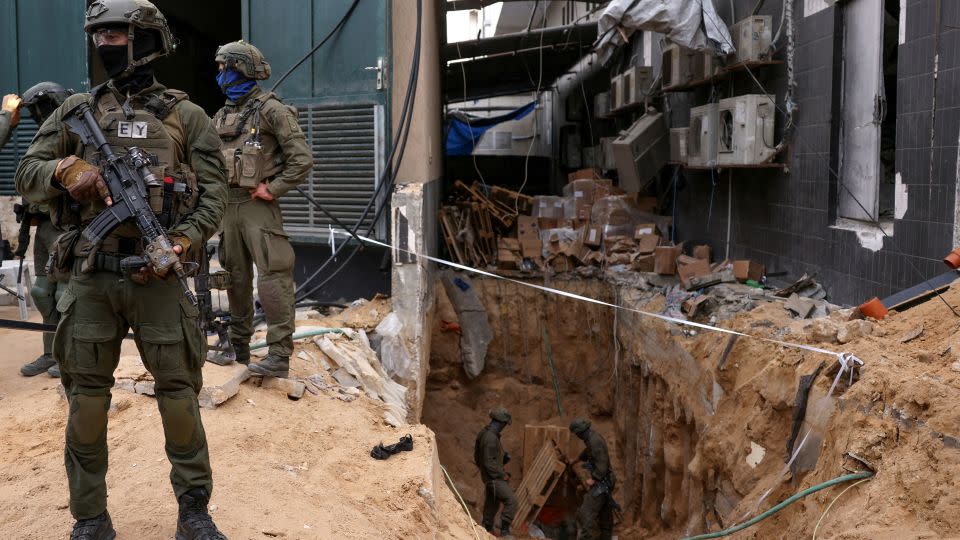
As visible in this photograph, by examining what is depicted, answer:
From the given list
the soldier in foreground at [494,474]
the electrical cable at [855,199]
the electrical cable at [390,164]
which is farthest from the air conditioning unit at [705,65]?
the soldier in foreground at [494,474]

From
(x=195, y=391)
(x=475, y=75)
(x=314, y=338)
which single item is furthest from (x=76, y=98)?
(x=475, y=75)

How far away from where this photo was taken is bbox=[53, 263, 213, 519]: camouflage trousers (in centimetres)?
348

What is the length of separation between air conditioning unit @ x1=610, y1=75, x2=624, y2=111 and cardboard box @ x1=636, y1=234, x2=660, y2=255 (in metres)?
3.10

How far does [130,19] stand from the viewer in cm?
354

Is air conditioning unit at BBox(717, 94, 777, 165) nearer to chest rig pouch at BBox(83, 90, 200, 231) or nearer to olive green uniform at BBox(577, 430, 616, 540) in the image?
olive green uniform at BBox(577, 430, 616, 540)

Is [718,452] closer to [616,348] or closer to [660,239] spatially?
[616,348]

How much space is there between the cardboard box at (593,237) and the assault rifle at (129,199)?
932 cm

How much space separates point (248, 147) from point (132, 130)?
2.24 metres

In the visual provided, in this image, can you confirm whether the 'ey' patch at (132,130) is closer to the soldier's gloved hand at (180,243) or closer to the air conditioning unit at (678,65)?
the soldier's gloved hand at (180,243)

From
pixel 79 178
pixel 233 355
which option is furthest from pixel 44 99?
pixel 79 178

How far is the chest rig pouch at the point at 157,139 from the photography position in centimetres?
361

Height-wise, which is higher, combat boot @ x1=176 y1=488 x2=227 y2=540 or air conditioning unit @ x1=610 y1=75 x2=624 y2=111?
air conditioning unit @ x1=610 y1=75 x2=624 y2=111

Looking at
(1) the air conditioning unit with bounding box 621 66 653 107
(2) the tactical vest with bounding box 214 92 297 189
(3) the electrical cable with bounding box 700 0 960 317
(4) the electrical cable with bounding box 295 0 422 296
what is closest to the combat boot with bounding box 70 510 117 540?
(2) the tactical vest with bounding box 214 92 297 189

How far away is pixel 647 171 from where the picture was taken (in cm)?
1200
